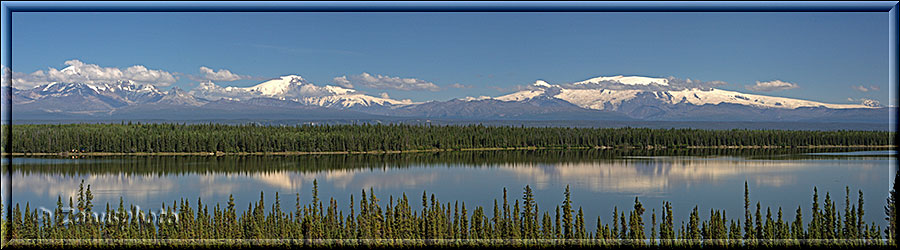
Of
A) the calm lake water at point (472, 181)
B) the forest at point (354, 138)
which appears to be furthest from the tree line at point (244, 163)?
the forest at point (354, 138)

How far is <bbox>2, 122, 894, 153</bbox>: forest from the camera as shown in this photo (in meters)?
59.4

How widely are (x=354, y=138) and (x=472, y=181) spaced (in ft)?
104

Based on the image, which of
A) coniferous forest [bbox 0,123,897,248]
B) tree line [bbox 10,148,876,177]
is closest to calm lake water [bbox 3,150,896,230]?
tree line [bbox 10,148,876,177]

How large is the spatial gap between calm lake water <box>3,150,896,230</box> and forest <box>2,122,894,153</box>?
7.92 metres

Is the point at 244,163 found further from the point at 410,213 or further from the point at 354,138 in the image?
the point at 410,213

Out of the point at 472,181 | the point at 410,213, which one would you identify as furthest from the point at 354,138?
the point at 410,213

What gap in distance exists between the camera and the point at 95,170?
1660 inches

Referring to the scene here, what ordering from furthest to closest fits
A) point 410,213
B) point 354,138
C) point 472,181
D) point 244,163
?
point 354,138 < point 244,163 < point 472,181 < point 410,213

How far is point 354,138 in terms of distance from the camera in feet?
219

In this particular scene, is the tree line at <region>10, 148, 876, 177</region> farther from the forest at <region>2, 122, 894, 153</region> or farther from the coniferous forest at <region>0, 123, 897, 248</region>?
the forest at <region>2, 122, 894, 153</region>

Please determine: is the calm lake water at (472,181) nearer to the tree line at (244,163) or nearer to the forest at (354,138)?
the tree line at (244,163)

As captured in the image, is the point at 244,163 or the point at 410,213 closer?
the point at 410,213

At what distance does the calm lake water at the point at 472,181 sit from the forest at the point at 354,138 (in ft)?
26.0

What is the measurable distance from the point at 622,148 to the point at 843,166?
99.6 ft
